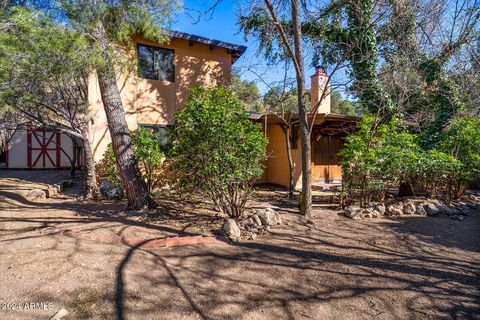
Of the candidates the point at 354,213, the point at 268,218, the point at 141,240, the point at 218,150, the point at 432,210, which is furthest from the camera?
the point at 432,210

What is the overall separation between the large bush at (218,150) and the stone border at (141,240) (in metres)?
1.07

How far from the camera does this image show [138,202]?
20.4 feet

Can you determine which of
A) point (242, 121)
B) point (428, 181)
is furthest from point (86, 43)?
point (428, 181)

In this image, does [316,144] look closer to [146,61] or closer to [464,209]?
[464,209]

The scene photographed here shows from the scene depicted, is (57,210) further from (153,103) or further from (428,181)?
(428,181)

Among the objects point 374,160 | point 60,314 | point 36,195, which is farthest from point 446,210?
point 36,195

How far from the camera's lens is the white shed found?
1505 cm

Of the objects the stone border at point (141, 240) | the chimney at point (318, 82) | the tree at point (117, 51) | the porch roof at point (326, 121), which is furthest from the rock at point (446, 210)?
the tree at point (117, 51)

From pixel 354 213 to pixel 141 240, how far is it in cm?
455

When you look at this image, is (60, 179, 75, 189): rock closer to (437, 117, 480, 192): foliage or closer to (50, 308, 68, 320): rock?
(50, 308, 68, 320): rock

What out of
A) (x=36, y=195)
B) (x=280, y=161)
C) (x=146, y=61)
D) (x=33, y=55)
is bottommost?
(x=36, y=195)

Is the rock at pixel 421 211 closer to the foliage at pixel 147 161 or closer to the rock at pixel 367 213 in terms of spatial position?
the rock at pixel 367 213

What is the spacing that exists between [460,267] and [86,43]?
278 inches

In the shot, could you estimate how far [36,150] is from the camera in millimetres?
15312
